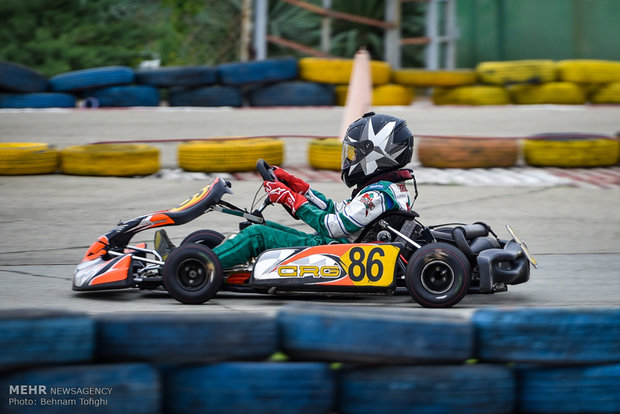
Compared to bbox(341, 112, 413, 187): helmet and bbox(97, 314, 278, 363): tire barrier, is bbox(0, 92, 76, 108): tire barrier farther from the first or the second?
bbox(97, 314, 278, 363): tire barrier

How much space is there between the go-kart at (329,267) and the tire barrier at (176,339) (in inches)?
60.5

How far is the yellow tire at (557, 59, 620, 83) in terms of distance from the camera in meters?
15.5

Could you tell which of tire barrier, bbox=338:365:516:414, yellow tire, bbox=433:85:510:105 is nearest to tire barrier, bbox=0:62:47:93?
yellow tire, bbox=433:85:510:105

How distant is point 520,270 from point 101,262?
96.3 inches

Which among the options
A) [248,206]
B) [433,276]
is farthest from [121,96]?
[433,276]

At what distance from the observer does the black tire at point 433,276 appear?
4.91 meters

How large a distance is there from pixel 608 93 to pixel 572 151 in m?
5.91

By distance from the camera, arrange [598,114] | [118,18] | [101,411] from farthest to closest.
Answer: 1. [118,18]
2. [598,114]
3. [101,411]

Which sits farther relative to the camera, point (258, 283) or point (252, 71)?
point (252, 71)

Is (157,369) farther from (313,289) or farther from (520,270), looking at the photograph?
(520,270)

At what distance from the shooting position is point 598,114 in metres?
14.4

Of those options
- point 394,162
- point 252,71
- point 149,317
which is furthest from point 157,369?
point 252,71

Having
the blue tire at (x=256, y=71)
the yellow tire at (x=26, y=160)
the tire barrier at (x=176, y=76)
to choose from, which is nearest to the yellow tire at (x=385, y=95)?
the blue tire at (x=256, y=71)

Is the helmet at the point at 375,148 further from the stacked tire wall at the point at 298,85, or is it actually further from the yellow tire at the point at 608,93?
the yellow tire at the point at 608,93
